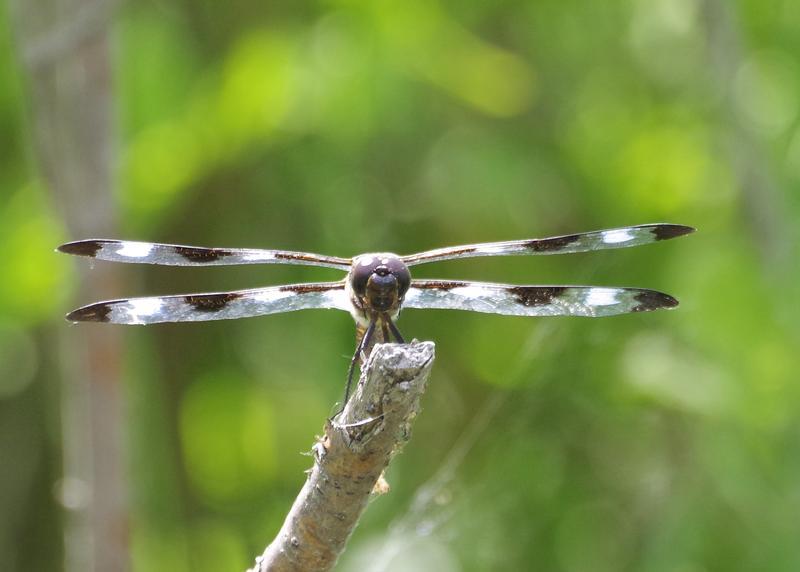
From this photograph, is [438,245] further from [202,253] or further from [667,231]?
[202,253]

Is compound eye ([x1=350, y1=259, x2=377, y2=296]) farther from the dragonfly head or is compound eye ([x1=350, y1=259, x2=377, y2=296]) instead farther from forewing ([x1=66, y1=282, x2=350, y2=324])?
forewing ([x1=66, y1=282, x2=350, y2=324])

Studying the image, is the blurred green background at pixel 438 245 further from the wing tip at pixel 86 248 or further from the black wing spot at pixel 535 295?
the black wing spot at pixel 535 295

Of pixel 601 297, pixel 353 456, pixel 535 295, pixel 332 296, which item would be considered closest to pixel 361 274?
pixel 332 296

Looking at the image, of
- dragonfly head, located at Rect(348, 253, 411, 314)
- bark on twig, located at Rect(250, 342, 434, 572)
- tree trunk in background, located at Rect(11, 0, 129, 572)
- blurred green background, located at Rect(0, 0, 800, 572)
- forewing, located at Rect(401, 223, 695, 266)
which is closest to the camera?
bark on twig, located at Rect(250, 342, 434, 572)

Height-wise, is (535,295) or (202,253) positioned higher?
(202,253)

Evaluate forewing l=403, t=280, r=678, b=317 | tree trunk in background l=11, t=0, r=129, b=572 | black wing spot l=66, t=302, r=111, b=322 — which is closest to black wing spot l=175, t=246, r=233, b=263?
black wing spot l=66, t=302, r=111, b=322

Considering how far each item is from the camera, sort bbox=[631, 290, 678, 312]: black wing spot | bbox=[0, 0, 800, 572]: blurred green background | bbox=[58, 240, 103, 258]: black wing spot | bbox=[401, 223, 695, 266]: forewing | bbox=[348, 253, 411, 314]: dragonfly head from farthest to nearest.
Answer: bbox=[0, 0, 800, 572]: blurred green background, bbox=[401, 223, 695, 266]: forewing, bbox=[631, 290, 678, 312]: black wing spot, bbox=[58, 240, 103, 258]: black wing spot, bbox=[348, 253, 411, 314]: dragonfly head

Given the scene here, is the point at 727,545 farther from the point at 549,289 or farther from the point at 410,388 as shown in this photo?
the point at 410,388

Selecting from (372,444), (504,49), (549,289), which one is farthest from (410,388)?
(504,49)
